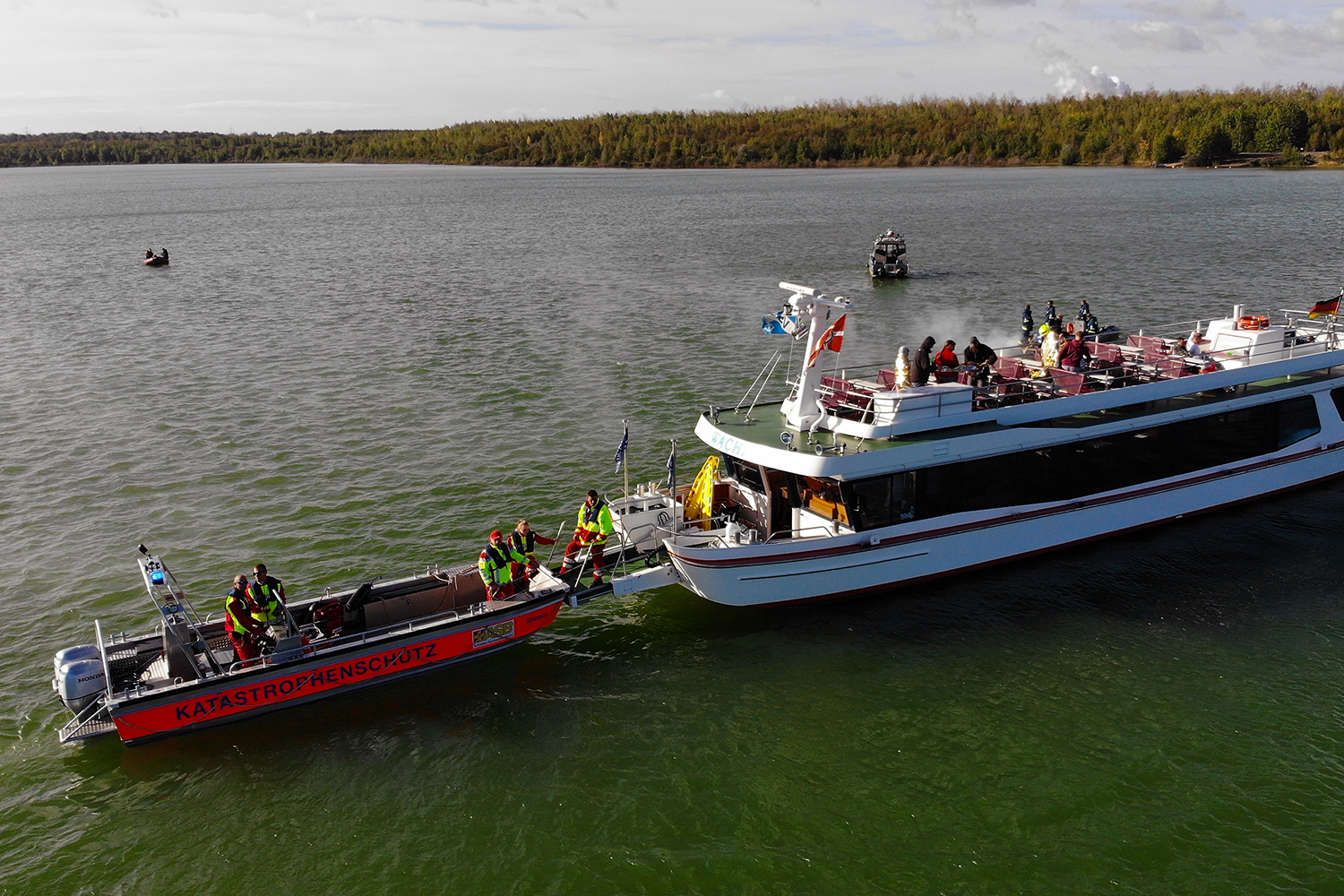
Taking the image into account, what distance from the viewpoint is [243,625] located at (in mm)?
13539

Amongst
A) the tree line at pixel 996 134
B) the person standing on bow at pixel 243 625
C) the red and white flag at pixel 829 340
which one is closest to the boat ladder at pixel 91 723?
the person standing on bow at pixel 243 625

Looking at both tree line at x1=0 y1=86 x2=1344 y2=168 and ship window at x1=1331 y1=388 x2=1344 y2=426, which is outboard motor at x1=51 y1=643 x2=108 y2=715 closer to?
ship window at x1=1331 y1=388 x2=1344 y2=426

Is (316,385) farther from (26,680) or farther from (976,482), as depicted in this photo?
(976,482)

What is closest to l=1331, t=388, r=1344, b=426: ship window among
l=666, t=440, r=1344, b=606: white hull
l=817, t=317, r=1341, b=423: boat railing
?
l=817, t=317, r=1341, b=423: boat railing

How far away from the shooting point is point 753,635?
1596 cm

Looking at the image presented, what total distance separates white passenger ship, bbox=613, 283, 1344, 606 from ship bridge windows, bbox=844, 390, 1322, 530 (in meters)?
0.03

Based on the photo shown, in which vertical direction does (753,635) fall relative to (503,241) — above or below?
below

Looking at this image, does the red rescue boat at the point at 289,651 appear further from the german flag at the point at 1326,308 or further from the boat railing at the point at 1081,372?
the german flag at the point at 1326,308

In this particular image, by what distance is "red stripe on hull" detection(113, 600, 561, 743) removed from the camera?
1302 centimetres

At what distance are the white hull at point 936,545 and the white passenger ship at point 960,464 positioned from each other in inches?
1.3

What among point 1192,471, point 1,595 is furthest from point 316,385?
point 1192,471

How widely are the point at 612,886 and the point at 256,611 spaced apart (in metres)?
6.96

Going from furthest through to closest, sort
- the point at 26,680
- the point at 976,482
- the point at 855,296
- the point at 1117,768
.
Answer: the point at 855,296 → the point at 976,482 → the point at 26,680 → the point at 1117,768

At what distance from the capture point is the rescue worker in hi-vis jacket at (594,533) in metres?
15.9
